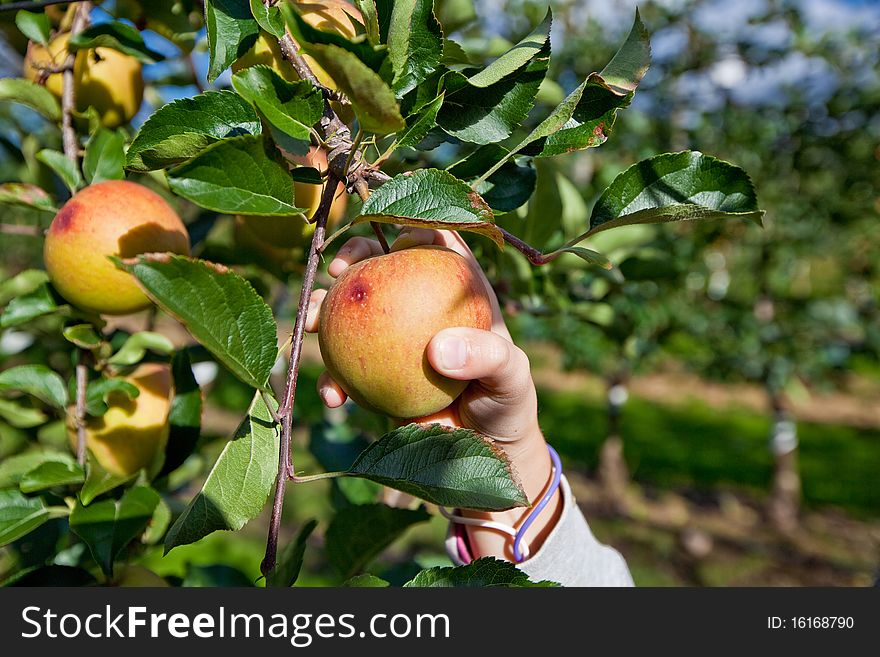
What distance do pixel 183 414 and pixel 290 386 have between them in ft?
1.29

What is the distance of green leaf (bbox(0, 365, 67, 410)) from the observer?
86 cm

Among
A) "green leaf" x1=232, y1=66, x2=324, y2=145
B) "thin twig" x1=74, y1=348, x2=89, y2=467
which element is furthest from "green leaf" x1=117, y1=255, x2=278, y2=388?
"thin twig" x1=74, y1=348, x2=89, y2=467

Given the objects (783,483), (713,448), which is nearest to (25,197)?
(783,483)

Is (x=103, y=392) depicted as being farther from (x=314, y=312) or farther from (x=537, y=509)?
(x=537, y=509)

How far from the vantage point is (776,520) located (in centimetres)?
369

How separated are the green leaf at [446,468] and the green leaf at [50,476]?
0.42 meters

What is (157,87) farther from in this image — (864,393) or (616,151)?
(864,393)

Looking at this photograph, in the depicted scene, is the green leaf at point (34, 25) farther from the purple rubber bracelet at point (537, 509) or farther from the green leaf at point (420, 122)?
the purple rubber bracelet at point (537, 509)

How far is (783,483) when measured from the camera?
3.66 meters

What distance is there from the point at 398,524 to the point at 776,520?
345 cm

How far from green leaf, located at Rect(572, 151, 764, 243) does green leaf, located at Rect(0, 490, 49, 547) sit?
0.67 metres

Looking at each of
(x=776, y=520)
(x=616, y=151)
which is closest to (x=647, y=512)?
(x=776, y=520)

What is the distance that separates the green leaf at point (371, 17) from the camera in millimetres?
551

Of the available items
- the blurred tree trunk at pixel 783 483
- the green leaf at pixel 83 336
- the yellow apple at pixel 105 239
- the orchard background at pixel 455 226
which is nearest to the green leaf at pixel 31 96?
the orchard background at pixel 455 226
